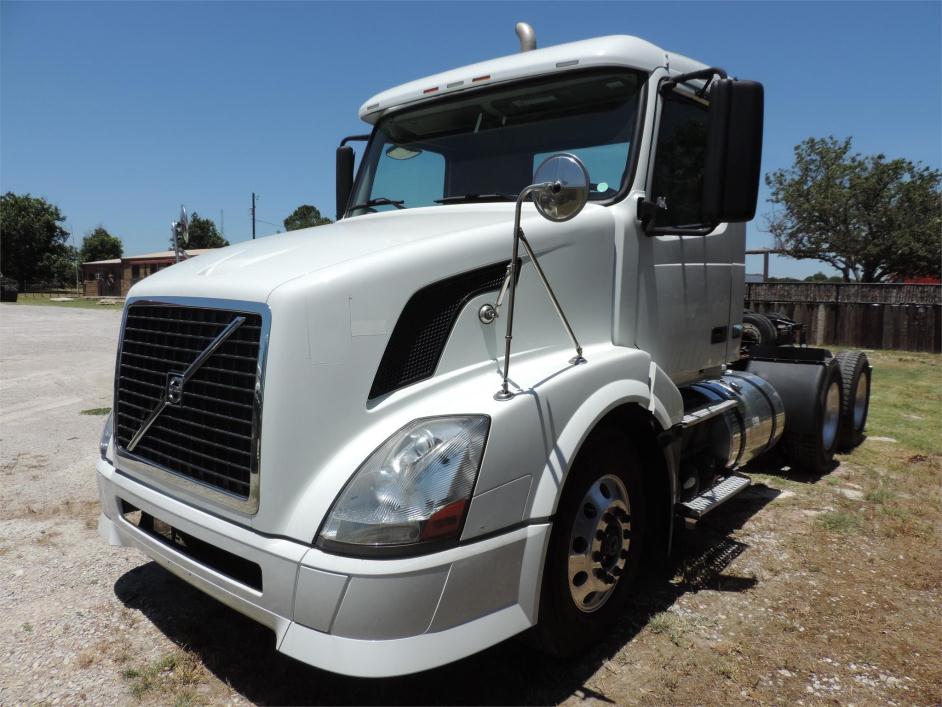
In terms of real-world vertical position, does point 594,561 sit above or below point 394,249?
below

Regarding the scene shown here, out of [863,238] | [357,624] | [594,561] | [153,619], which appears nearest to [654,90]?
[594,561]

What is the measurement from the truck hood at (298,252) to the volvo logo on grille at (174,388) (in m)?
0.33

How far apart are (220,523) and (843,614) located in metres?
3.11

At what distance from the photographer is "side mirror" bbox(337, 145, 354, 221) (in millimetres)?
4793

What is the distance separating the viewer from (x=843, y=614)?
3453 mm

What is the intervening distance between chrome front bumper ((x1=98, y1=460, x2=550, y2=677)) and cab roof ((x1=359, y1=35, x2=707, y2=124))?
7.60 ft

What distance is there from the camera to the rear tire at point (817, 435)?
568cm

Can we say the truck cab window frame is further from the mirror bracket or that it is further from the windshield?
the mirror bracket

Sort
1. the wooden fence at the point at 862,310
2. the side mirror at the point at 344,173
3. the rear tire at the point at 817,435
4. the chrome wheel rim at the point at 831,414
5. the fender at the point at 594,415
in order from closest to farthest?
the fender at the point at 594,415
the side mirror at the point at 344,173
the rear tire at the point at 817,435
the chrome wheel rim at the point at 831,414
the wooden fence at the point at 862,310

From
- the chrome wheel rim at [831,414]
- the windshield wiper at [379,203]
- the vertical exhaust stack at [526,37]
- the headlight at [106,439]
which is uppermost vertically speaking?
the vertical exhaust stack at [526,37]

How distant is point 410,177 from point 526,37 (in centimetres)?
109

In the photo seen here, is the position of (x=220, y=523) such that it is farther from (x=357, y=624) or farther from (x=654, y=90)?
(x=654, y=90)

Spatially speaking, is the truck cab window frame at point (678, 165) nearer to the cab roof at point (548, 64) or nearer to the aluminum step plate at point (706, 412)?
the cab roof at point (548, 64)

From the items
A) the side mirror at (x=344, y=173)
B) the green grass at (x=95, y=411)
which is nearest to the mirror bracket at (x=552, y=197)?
the side mirror at (x=344, y=173)
